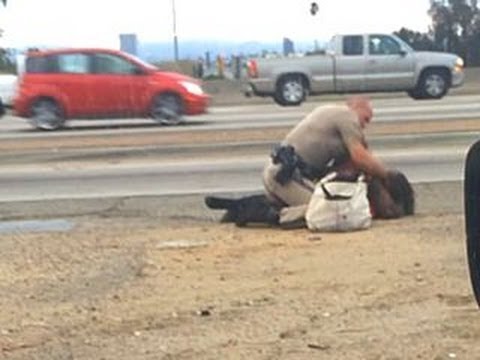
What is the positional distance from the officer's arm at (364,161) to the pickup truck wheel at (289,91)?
22696 millimetres

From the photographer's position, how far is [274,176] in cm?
1245

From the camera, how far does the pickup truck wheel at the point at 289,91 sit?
114 feet

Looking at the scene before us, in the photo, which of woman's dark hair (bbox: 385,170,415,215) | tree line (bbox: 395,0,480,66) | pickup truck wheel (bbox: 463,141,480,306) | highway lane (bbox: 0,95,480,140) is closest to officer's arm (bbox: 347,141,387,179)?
woman's dark hair (bbox: 385,170,415,215)

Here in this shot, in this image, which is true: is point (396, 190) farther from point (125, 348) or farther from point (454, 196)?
point (125, 348)

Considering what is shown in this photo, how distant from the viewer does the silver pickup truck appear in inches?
1369

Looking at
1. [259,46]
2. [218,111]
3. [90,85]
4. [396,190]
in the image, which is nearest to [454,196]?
[396,190]

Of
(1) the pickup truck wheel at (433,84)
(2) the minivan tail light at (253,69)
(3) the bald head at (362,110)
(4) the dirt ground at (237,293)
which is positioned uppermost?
(3) the bald head at (362,110)

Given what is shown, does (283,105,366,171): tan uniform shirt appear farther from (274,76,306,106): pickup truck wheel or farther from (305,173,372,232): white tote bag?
(274,76,306,106): pickup truck wheel

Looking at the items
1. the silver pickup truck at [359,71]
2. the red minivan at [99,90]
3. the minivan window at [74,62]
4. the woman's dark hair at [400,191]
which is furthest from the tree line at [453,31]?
the woman's dark hair at [400,191]

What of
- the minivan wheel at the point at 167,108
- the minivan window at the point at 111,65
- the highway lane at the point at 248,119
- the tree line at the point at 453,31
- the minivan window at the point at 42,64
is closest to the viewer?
the highway lane at the point at 248,119

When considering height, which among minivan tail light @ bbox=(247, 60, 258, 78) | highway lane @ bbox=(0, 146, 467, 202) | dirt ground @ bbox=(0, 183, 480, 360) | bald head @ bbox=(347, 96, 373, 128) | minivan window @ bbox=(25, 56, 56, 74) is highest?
bald head @ bbox=(347, 96, 373, 128)

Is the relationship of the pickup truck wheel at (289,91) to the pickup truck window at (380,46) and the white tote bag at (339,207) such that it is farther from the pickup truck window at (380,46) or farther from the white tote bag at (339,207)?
the white tote bag at (339,207)

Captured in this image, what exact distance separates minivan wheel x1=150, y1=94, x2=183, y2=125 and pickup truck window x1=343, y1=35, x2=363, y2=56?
8.42 metres

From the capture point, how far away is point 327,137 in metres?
12.4
